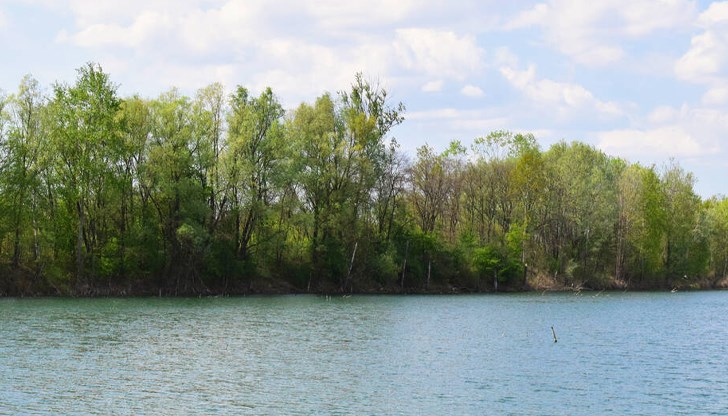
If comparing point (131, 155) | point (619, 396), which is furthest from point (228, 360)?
point (131, 155)

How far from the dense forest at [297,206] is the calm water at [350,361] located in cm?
1167

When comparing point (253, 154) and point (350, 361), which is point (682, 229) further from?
point (350, 361)

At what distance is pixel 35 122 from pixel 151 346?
38097mm

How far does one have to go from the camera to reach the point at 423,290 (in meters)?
86.8

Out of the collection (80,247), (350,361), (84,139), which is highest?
(84,139)

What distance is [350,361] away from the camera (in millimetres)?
34531

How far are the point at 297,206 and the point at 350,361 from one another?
148 feet

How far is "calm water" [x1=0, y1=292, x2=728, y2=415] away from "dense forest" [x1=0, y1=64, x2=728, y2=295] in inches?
460

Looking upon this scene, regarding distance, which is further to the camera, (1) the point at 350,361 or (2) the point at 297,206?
(2) the point at 297,206

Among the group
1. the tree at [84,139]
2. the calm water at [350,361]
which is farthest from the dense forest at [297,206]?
the calm water at [350,361]

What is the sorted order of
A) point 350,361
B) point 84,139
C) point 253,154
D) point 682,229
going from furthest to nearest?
point 682,229
point 253,154
point 84,139
point 350,361

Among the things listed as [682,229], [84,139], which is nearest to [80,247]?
[84,139]

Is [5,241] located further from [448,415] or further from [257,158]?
[448,415]

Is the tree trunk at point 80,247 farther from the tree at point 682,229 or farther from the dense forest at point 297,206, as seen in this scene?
the tree at point 682,229
